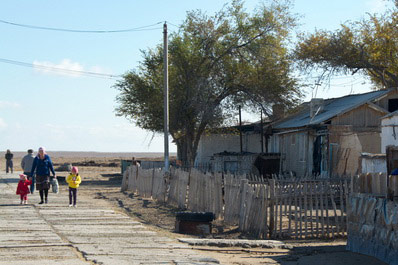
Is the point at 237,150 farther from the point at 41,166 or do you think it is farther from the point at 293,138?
the point at 41,166

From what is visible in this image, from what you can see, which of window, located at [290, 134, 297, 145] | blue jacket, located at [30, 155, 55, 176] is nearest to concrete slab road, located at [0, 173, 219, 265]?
blue jacket, located at [30, 155, 55, 176]

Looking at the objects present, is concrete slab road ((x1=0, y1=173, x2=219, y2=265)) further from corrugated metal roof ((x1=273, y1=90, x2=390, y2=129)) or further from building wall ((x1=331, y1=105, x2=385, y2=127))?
corrugated metal roof ((x1=273, y1=90, x2=390, y2=129))

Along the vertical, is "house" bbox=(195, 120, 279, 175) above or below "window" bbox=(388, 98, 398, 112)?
below

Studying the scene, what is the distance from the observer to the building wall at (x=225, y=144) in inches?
1547

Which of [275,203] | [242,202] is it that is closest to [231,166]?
[242,202]

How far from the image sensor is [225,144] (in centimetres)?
4319

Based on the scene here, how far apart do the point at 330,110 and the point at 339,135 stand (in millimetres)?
3181

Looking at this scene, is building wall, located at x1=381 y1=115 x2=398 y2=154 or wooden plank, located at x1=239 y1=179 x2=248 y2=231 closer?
wooden plank, located at x1=239 y1=179 x2=248 y2=231

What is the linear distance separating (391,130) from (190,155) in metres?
17.0

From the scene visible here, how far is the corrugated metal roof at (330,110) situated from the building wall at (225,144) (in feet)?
11.8

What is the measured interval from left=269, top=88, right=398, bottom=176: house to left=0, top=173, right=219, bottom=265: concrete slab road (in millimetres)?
14708

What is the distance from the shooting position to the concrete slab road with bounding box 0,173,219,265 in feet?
30.6

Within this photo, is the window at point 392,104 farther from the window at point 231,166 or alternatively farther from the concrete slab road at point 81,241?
the concrete slab road at point 81,241

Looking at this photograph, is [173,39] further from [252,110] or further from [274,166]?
[274,166]
